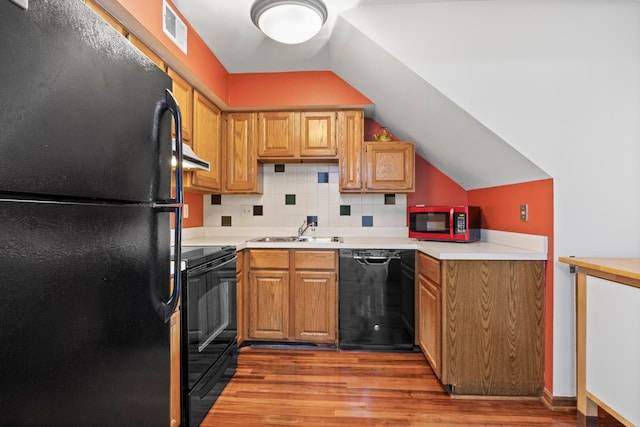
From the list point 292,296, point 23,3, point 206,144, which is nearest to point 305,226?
point 292,296

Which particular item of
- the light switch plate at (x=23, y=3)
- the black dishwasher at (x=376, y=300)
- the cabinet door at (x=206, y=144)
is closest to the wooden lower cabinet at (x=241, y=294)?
the cabinet door at (x=206, y=144)

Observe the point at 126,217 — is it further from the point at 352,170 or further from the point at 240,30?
the point at 352,170

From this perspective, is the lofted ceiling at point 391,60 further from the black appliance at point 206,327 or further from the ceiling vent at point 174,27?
the black appliance at point 206,327

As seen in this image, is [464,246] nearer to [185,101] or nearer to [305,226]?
[305,226]

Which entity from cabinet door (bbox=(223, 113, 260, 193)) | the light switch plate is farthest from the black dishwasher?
the light switch plate

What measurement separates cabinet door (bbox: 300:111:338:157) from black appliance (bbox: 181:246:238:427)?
1176mm

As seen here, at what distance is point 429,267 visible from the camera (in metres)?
2.36

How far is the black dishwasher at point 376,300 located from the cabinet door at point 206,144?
1223mm

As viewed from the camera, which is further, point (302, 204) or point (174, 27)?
point (302, 204)

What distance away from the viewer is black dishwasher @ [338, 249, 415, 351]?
2674mm

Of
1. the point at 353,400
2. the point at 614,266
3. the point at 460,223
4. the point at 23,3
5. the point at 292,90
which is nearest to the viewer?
the point at 23,3

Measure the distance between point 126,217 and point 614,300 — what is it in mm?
1925

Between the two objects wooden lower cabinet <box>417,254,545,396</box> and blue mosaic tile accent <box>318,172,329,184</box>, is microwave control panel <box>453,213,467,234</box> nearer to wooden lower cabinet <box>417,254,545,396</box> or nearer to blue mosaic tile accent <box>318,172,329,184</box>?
wooden lower cabinet <box>417,254,545,396</box>

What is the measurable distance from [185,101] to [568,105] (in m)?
2.41
